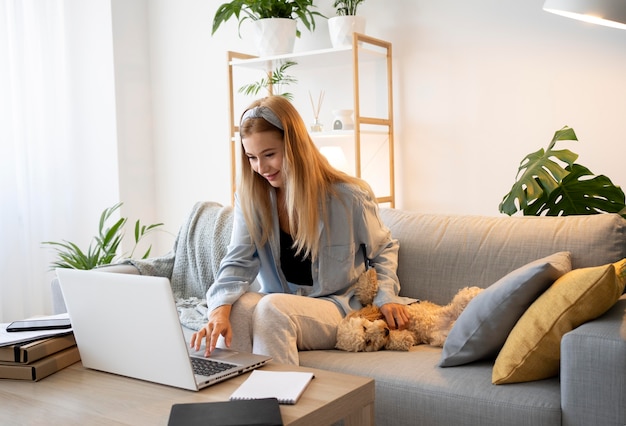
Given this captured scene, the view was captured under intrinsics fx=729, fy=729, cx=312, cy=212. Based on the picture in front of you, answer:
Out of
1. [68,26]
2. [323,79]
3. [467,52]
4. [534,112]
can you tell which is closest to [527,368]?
[534,112]

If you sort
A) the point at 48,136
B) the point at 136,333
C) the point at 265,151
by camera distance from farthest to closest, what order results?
the point at 48,136 < the point at 265,151 < the point at 136,333

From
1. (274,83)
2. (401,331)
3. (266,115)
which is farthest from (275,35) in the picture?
(401,331)

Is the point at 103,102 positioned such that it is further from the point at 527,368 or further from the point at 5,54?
the point at 527,368

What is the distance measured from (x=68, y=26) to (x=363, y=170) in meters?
1.93

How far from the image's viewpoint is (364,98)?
351cm

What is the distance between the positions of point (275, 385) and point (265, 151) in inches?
34.8

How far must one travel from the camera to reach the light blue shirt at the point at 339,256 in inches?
86.4

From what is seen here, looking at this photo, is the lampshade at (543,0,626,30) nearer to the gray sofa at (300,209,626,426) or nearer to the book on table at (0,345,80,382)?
the gray sofa at (300,209,626,426)

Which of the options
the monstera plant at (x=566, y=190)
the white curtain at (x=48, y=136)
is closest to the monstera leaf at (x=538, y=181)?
the monstera plant at (x=566, y=190)

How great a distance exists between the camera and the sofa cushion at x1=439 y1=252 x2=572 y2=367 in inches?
68.6

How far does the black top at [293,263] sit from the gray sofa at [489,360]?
0.29 meters

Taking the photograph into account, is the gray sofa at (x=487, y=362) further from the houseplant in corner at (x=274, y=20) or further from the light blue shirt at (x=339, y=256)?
the houseplant in corner at (x=274, y=20)

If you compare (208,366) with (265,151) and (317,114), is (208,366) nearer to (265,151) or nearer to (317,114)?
(265,151)

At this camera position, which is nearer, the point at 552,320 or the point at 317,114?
the point at 552,320
